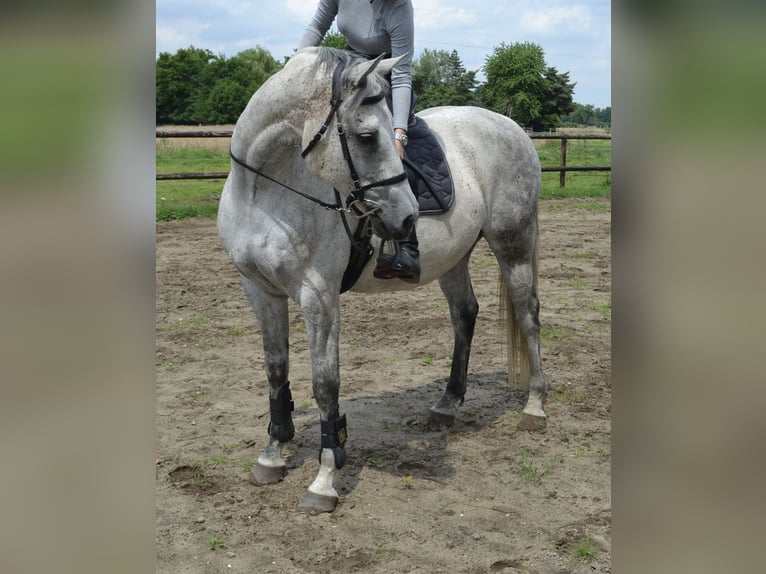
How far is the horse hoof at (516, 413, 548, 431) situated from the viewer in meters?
4.16

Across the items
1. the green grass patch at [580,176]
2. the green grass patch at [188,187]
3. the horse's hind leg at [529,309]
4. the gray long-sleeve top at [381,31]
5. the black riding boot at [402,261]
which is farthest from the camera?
the green grass patch at [580,176]

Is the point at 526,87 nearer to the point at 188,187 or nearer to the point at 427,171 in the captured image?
the point at 188,187

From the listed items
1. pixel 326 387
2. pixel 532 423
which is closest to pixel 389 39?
pixel 326 387

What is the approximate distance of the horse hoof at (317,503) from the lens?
3.25m

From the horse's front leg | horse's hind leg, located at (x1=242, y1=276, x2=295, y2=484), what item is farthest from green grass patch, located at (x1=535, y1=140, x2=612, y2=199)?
the horse's front leg

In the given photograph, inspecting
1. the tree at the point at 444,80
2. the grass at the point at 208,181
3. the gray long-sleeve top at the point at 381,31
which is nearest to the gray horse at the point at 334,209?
the gray long-sleeve top at the point at 381,31

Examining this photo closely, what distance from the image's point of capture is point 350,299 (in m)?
6.91

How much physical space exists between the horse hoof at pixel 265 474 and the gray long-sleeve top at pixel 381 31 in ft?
6.03

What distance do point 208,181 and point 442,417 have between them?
42.5 feet

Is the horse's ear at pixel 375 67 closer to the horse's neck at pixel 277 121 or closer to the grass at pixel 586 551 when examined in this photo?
the horse's neck at pixel 277 121
